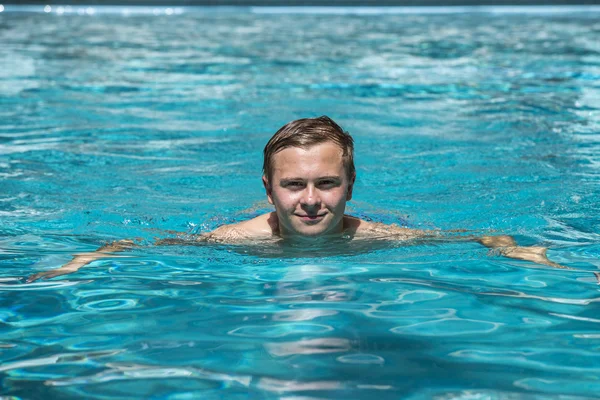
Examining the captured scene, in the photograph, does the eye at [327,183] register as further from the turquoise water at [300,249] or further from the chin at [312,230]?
the turquoise water at [300,249]

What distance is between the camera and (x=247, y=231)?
156 inches

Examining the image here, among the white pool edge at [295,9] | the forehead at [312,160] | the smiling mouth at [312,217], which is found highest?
the white pool edge at [295,9]

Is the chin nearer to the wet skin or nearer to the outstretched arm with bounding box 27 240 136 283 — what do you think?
the wet skin

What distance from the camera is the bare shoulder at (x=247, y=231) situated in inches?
154

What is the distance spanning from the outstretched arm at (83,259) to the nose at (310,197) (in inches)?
34.1

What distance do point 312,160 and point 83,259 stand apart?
104cm

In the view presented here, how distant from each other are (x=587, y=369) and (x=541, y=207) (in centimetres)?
233

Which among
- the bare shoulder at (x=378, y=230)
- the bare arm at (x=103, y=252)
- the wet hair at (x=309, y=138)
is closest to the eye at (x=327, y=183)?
the wet hair at (x=309, y=138)

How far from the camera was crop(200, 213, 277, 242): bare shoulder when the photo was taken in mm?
3906

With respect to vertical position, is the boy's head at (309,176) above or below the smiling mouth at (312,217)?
above

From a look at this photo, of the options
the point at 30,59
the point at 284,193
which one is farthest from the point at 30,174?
the point at 30,59

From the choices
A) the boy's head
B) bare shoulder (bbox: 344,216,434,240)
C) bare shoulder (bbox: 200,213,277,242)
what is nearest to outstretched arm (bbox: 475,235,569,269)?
bare shoulder (bbox: 344,216,434,240)

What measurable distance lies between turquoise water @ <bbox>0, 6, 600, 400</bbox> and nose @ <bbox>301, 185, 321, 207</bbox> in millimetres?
248

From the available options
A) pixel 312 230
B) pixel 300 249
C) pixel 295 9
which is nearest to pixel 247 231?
pixel 300 249
